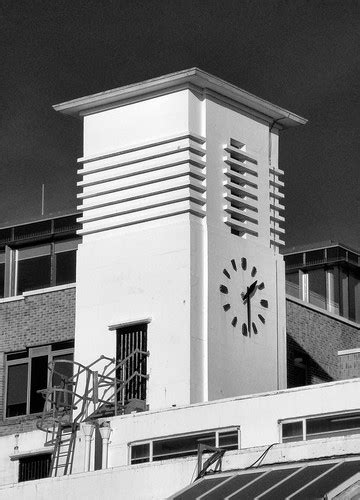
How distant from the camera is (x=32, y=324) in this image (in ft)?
192

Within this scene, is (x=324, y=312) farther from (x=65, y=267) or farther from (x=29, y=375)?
(x=29, y=375)

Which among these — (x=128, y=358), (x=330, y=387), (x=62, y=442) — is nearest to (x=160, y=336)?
(x=128, y=358)

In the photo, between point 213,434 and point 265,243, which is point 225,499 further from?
point 265,243

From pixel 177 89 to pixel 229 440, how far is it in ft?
39.7

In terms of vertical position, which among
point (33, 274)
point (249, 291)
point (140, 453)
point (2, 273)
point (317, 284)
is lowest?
point (140, 453)

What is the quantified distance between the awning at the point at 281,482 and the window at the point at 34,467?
9960mm

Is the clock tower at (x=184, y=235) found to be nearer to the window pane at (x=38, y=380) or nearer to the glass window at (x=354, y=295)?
the window pane at (x=38, y=380)

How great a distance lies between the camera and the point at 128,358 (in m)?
51.2

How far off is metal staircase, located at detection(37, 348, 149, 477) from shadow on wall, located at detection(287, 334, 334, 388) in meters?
8.33

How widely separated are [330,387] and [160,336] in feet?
26.6

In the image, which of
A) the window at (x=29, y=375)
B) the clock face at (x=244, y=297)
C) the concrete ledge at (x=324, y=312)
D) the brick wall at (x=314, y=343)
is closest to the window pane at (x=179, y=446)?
the clock face at (x=244, y=297)

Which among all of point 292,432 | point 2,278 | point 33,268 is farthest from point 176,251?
point 2,278

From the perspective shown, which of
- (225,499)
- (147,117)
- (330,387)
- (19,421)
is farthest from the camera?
(19,421)

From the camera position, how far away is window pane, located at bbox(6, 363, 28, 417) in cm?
5784
